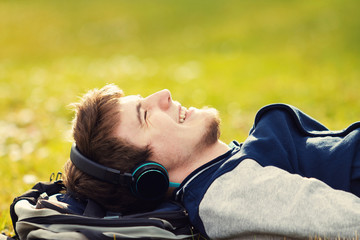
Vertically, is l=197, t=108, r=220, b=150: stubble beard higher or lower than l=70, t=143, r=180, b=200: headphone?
higher

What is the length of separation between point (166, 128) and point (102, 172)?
58 centimetres

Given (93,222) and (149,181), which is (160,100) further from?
(93,222)

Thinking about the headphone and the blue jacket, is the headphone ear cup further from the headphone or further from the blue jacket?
the blue jacket

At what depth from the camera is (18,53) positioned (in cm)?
2069

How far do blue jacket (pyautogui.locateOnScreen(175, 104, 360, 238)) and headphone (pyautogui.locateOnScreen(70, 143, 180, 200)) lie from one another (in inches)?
7.4

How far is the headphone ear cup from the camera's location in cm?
314

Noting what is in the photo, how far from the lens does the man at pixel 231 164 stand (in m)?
2.76

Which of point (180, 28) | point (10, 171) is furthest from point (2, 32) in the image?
point (10, 171)

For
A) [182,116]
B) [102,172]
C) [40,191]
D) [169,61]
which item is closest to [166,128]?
[182,116]

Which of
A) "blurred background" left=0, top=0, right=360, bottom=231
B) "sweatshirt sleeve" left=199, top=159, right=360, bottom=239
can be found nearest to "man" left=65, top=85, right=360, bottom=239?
"sweatshirt sleeve" left=199, top=159, right=360, bottom=239

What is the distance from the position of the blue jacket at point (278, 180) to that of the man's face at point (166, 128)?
19cm

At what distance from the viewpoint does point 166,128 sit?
344 centimetres

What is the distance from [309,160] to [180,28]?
19024mm

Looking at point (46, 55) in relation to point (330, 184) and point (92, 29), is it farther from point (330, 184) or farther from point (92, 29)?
point (330, 184)
